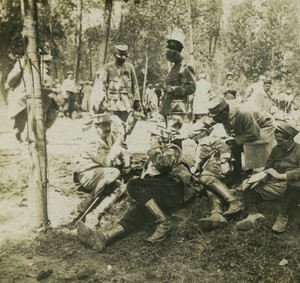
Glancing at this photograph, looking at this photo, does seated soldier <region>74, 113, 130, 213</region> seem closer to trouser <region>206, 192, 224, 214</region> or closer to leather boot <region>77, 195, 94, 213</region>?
leather boot <region>77, 195, 94, 213</region>

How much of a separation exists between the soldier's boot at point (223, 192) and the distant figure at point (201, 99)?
5.21 metres

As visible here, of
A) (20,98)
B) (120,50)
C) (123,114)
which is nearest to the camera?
(120,50)

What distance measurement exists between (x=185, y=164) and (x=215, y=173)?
340mm

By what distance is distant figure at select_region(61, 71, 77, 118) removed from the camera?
1273 cm

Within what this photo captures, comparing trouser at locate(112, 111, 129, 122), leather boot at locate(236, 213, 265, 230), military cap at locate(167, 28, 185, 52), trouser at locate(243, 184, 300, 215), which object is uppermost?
military cap at locate(167, 28, 185, 52)

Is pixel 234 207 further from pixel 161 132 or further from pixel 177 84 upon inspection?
pixel 177 84

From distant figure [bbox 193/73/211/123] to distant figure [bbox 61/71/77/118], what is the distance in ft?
13.5

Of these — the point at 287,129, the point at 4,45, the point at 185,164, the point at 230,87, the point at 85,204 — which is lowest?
the point at 85,204

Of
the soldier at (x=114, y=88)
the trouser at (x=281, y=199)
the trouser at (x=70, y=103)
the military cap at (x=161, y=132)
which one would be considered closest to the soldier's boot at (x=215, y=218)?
the trouser at (x=281, y=199)

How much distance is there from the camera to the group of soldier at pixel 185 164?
4.24 metres

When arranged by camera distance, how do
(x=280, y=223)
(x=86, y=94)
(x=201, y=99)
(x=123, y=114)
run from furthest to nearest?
1. (x=86, y=94)
2. (x=201, y=99)
3. (x=123, y=114)
4. (x=280, y=223)

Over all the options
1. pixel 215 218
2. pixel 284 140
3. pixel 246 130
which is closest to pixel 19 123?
pixel 246 130

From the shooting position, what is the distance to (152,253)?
4129 mm

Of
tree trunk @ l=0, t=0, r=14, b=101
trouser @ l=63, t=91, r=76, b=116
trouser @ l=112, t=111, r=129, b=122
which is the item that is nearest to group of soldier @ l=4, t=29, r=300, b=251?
trouser @ l=112, t=111, r=129, b=122
